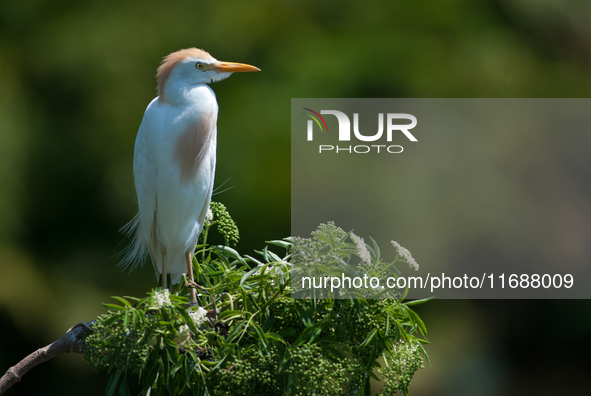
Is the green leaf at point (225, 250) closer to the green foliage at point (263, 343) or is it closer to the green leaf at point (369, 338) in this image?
the green foliage at point (263, 343)

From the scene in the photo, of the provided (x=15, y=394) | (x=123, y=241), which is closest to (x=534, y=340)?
(x=123, y=241)

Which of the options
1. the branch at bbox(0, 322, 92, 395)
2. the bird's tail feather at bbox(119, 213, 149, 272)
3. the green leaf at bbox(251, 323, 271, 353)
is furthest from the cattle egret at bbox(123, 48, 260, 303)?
the green leaf at bbox(251, 323, 271, 353)

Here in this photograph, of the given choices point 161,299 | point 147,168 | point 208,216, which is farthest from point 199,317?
point 147,168

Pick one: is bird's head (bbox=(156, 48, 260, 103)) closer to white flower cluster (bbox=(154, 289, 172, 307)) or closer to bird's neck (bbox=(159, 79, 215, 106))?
bird's neck (bbox=(159, 79, 215, 106))

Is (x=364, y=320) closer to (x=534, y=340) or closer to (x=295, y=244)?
(x=295, y=244)

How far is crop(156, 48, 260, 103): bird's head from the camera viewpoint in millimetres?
1202

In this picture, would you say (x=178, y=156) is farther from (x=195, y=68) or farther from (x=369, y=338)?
(x=369, y=338)

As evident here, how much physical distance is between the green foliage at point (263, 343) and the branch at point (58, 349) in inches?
5.7

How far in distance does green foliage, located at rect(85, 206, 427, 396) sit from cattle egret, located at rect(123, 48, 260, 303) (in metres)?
0.32

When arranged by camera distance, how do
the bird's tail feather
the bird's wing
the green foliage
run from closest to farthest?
1. the green foliage
2. the bird's wing
3. the bird's tail feather

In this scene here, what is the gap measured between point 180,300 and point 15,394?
7.79 feet

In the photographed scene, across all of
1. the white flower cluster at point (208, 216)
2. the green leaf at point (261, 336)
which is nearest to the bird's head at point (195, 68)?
the white flower cluster at point (208, 216)

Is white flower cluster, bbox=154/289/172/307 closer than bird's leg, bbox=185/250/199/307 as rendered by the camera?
Yes

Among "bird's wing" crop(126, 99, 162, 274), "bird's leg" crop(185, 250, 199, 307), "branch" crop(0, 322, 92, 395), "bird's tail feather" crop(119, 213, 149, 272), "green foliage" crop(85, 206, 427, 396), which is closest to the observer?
"green foliage" crop(85, 206, 427, 396)
